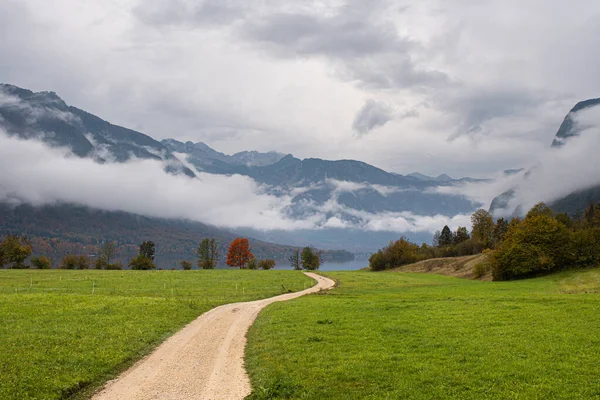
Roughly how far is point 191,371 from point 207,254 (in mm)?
149924

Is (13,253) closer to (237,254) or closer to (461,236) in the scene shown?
(237,254)

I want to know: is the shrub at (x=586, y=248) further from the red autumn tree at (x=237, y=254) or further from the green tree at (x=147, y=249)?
the green tree at (x=147, y=249)

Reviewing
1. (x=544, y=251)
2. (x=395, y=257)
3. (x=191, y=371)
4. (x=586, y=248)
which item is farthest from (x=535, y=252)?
(x=395, y=257)

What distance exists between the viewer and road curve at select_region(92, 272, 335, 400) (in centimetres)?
1684

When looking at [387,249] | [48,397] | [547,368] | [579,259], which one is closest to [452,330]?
[547,368]

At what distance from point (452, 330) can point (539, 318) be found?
7095 millimetres

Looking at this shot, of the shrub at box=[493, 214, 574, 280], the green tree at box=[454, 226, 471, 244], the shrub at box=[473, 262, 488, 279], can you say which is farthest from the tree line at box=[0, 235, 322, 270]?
the shrub at box=[493, 214, 574, 280]

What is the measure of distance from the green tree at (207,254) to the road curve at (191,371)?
13362cm

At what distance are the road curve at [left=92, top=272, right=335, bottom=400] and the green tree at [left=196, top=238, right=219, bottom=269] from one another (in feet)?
438

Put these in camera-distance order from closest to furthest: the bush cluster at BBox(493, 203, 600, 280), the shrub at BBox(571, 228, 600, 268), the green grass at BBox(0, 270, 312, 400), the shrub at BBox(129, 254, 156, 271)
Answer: the green grass at BBox(0, 270, 312, 400), the shrub at BBox(571, 228, 600, 268), the bush cluster at BBox(493, 203, 600, 280), the shrub at BBox(129, 254, 156, 271)

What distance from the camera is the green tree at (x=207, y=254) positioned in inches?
6324

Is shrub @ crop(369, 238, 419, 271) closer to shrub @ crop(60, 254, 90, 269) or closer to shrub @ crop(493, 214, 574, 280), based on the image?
shrub @ crop(493, 214, 574, 280)

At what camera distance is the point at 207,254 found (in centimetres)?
16575

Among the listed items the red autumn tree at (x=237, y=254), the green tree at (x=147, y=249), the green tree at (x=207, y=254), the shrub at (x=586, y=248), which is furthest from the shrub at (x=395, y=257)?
the green tree at (x=147, y=249)
